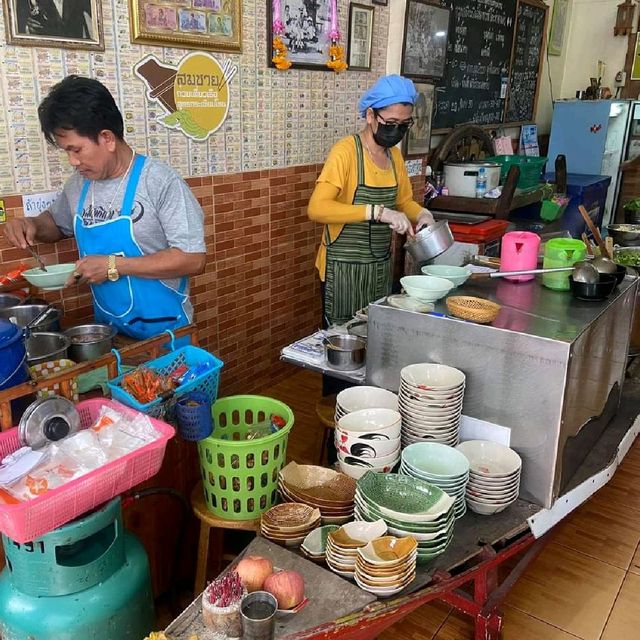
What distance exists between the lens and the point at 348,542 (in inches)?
65.4

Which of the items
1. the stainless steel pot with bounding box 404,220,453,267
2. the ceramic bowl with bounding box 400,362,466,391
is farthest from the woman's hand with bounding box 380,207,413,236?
the ceramic bowl with bounding box 400,362,466,391

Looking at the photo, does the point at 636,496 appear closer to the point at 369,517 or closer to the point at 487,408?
the point at 487,408

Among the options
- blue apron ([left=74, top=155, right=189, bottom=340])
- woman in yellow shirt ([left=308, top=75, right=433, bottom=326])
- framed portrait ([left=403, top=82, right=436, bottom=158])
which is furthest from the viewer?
framed portrait ([left=403, top=82, right=436, bottom=158])

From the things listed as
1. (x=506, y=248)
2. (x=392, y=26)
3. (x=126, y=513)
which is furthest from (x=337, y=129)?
(x=126, y=513)

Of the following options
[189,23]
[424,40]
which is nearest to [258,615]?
[189,23]

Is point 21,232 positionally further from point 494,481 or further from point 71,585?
point 494,481

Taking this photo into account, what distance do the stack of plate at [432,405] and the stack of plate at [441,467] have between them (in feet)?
0.20

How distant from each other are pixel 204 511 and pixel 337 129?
3098mm

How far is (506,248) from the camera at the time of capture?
107 inches

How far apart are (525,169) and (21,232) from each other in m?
4.53

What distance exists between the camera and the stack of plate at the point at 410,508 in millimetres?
1676

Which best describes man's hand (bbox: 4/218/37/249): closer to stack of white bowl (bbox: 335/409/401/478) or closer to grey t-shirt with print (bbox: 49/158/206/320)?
grey t-shirt with print (bbox: 49/158/206/320)

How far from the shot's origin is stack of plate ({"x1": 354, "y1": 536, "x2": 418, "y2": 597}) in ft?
5.06

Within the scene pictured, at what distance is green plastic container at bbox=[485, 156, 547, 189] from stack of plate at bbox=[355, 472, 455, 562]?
173 inches
